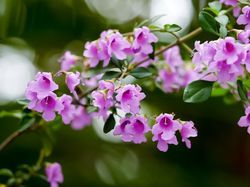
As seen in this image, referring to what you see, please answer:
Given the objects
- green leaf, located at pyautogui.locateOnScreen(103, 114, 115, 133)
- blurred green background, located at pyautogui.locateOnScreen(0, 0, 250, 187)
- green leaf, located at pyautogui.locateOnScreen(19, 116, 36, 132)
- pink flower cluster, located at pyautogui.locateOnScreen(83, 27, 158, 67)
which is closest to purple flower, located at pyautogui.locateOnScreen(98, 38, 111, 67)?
pink flower cluster, located at pyautogui.locateOnScreen(83, 27, 158, 67)

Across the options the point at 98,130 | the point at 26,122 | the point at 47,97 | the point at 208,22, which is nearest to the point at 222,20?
the point at 208,22

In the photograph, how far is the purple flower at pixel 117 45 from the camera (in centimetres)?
104

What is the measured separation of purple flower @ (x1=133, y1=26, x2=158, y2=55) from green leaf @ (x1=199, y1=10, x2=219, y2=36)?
0.41ft

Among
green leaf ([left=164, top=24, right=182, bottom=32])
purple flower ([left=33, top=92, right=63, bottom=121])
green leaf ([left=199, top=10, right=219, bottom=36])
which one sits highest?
→ green leaf ([left=199, top=10, right=219, bottom=36])

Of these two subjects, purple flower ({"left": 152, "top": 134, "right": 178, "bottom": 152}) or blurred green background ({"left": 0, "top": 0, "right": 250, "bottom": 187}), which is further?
blurred green background ({"left": 0, "top": 0, "right": 250, "bottom": 187})

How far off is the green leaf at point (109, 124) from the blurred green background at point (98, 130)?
6.64 feet

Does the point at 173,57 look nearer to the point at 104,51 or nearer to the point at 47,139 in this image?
the point at 104,51

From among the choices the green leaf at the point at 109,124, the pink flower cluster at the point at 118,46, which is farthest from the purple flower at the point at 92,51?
the green leaf at the point at 109,124

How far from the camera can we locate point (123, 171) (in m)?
3.77

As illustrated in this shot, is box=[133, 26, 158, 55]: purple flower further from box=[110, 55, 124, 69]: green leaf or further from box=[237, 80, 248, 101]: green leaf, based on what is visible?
box=[237, 80, 248, 101]: green leaf

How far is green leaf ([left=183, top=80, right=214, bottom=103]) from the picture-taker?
970 millimetres

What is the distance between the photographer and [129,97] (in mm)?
881

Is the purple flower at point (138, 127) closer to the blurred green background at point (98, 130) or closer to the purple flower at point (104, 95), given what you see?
the purple flower at point (104, 95)

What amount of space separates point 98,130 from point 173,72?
2370 millimetres
